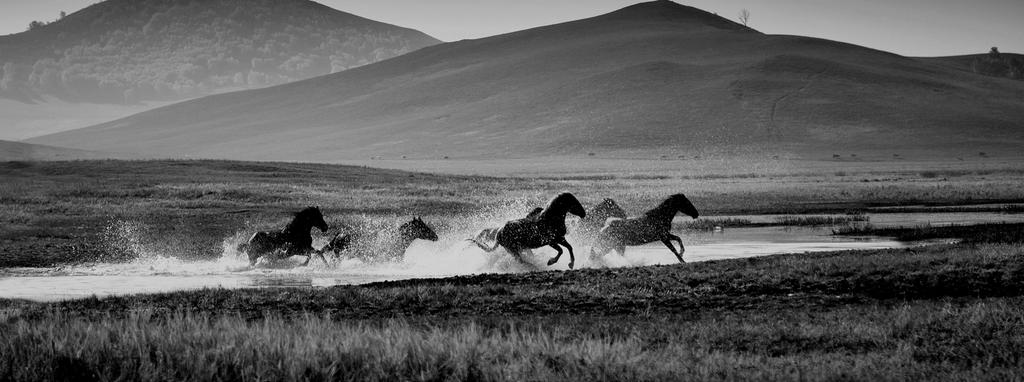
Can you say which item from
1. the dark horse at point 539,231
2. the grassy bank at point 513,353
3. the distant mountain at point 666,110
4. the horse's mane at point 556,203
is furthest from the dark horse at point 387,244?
the distant mountain at point 666,110

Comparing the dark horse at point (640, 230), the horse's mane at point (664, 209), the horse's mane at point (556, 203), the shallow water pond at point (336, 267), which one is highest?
the horse's mane at point (556, 203)

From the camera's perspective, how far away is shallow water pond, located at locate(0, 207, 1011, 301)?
17797 mm

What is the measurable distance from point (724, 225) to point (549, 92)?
446 feet

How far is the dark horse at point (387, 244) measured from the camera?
72.0 feet

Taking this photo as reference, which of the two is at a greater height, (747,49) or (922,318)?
(747,49)

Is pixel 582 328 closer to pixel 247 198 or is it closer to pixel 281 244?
pixel 281 244

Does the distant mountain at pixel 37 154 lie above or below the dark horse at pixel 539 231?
above

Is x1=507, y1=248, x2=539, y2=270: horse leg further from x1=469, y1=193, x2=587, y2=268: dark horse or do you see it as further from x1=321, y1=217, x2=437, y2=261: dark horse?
x1=321, y1=217, x2=437, y2=261: dark horse

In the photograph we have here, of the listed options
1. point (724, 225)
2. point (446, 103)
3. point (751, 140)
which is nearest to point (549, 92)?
point (446, 103)

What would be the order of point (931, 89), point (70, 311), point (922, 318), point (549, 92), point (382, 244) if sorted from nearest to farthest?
1. point (922, 318)
2. point (70, 311)
3. point (382, 244)
4. point (931, 89)
5. point (549, 92)

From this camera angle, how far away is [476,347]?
897 cm

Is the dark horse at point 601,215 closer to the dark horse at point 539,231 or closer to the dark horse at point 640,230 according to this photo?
the dark horse at point 640,230

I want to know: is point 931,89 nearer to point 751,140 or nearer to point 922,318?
point 751,140

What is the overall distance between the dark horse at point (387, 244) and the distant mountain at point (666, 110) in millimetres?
89882
